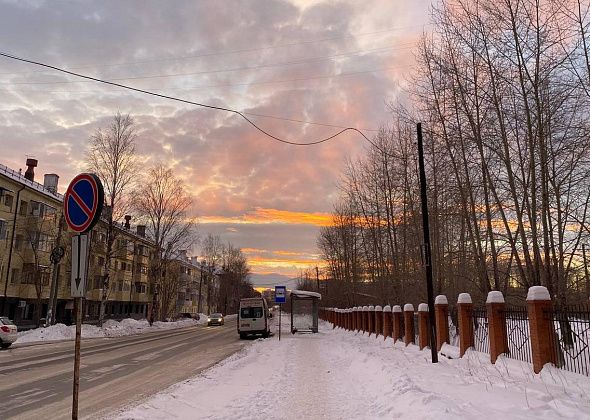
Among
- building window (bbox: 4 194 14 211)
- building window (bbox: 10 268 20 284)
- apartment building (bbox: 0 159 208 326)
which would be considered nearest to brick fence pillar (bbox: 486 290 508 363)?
apartment building (bbox: 0 159 208 326)

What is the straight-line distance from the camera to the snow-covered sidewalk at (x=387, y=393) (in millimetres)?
7098

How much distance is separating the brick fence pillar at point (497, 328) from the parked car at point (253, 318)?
973 inches

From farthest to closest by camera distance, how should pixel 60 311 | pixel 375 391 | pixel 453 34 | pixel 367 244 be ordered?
1. pixel 60 311
2. pixel 367 244
3. pixel 453 34
4. pixel 375 391

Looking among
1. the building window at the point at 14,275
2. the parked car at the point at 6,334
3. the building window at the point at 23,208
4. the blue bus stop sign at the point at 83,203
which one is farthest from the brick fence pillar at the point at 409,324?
the building window at the point at 23,208

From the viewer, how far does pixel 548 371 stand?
9.28 metres

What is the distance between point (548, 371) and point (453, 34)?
40.3 ft

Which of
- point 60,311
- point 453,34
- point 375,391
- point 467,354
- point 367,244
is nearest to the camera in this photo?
point 375,391

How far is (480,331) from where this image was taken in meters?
13.9

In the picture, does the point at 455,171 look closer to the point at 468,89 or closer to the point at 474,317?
the point at 468,89

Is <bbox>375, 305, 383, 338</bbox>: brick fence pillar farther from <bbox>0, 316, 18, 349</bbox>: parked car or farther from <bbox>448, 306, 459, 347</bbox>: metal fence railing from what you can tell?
<bbox>0, 316, 18, 349</bbox>: parked car

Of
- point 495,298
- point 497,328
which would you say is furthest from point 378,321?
point 497,328

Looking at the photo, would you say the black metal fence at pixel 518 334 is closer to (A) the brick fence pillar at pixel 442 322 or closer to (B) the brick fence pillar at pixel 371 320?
(A) the brick fence pillar at pixel 442 322

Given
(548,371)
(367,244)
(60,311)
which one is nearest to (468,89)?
(548,371)

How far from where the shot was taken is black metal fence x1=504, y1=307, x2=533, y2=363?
10961 millimetres
